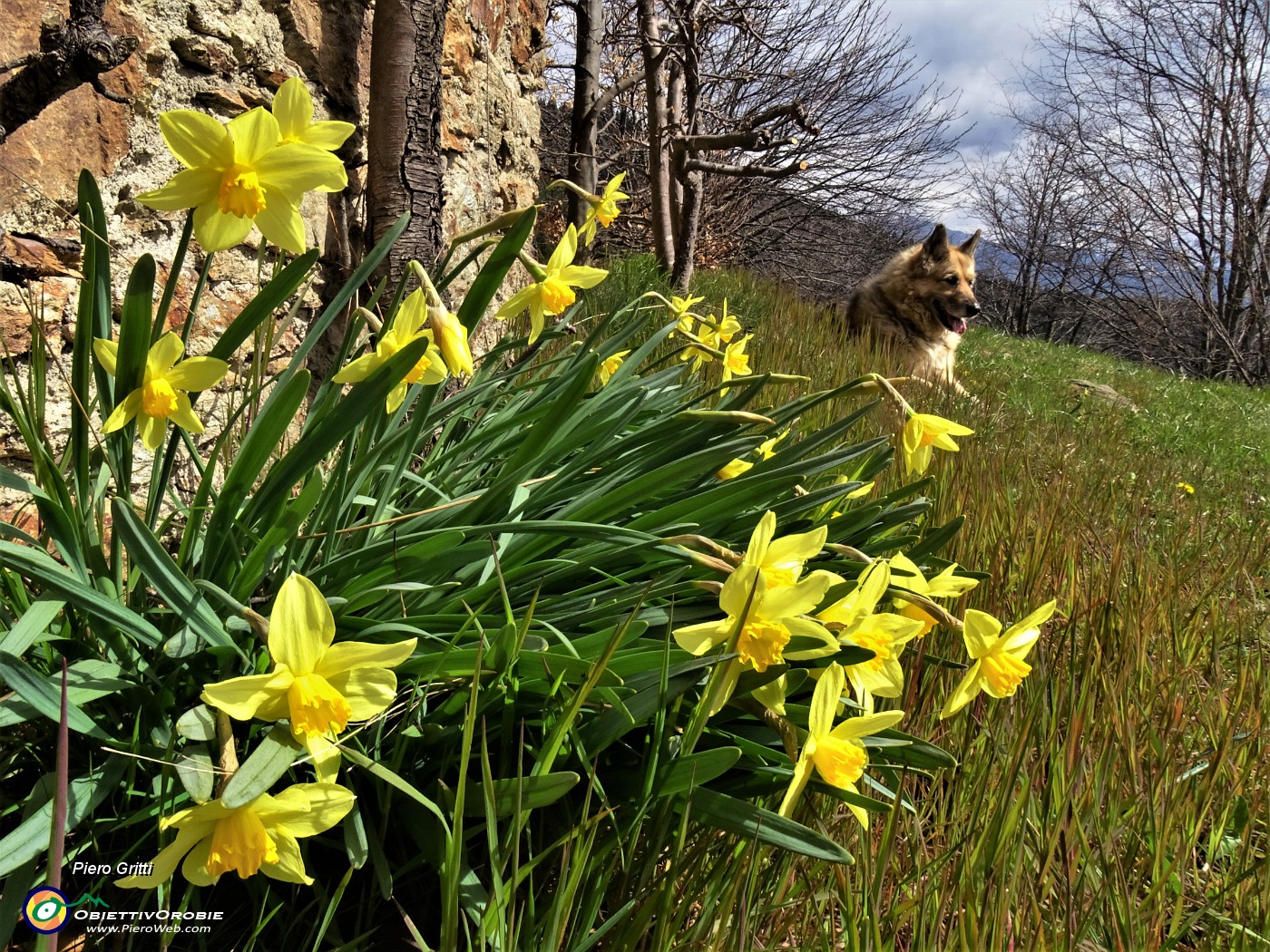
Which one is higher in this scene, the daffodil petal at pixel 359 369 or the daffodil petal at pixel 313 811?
the daffodil petal at pixel 359 369

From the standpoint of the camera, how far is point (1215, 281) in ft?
50.1

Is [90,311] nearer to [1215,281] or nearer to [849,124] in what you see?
[849,124]

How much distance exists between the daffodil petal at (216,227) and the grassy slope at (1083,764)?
104cm

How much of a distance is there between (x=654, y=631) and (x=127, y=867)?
69 centimetres

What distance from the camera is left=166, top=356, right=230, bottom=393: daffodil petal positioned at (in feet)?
3.09

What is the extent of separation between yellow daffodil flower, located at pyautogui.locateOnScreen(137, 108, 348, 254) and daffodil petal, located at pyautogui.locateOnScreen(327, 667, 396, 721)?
0.50 meters

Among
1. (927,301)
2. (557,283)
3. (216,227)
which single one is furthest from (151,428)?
(927,301)

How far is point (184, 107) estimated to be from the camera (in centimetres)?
176

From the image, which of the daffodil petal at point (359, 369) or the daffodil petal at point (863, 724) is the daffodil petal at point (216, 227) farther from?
the daffodil petal at point (863, 724)

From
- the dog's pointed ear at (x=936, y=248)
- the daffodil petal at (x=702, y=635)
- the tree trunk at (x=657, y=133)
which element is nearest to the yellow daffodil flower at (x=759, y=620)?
the daffodil petal at (x=702, y=635)

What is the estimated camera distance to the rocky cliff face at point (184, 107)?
1445 mm

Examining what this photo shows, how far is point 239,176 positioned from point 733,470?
94cm

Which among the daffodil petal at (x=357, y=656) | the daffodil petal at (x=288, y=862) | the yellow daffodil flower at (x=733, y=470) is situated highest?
the yellow daffodil flower at (x=733, y=470)

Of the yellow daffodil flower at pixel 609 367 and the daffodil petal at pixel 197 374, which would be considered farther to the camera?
the yellow daffodil flower at pixel 609 367
